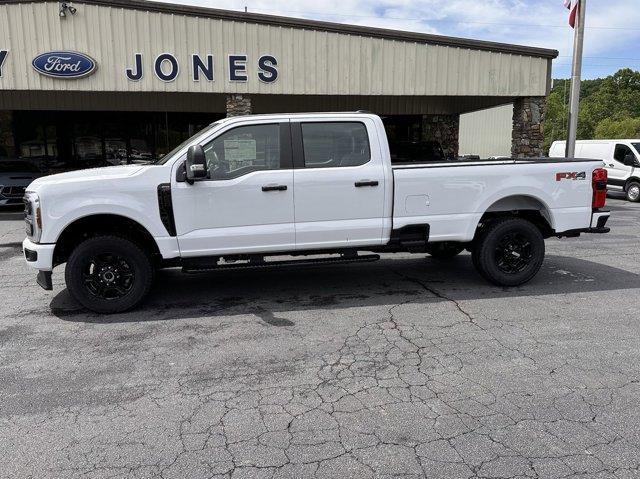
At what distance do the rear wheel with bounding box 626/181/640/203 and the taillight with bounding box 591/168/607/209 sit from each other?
40.6 feet

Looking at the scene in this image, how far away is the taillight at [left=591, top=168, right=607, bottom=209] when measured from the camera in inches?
246

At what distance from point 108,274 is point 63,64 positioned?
9.01 metres

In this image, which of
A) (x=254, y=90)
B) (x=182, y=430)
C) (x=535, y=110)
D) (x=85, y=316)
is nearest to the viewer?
(x=182, y=430)

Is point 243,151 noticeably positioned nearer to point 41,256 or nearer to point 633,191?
point 41,256

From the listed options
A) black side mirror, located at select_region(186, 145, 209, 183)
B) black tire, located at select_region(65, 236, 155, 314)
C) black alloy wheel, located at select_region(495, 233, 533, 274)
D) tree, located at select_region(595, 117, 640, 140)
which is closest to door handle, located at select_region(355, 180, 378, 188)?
black side mirror, located at select_region(186, 145, 209, 183)

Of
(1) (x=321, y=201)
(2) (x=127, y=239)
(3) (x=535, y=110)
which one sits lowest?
(2) (x=127, y=239)

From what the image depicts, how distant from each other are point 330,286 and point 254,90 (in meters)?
8.32

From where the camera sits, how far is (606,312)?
5422mm

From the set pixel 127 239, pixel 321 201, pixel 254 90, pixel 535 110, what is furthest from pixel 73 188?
pixel 535 110

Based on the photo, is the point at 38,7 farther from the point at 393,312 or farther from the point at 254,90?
the point at 393,312

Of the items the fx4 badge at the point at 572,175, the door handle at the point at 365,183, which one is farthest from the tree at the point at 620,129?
the door handle at the point at 365,183

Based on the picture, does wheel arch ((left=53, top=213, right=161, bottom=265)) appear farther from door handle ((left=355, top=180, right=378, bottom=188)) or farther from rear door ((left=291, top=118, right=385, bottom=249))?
door handle ((left=355, top=180, right=378, bottom=188))

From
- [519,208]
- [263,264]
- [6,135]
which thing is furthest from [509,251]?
[6,135]

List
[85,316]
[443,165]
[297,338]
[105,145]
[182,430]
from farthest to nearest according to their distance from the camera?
[105,145]
[443,165]
[85,316]
[297,338]
[182,430]
